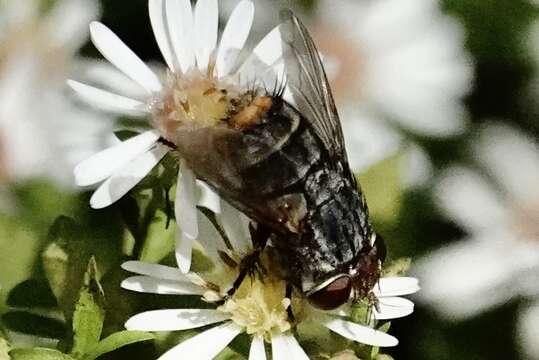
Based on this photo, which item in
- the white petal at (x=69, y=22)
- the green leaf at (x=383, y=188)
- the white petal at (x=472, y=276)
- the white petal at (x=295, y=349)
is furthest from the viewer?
the white petal at (x=69, y=22)

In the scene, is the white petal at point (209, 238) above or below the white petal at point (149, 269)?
above

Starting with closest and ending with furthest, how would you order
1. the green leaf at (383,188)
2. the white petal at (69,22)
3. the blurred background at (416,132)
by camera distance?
the green leaf at (383,188)
the blurred background at (416,132)
the white petal at (69,22)

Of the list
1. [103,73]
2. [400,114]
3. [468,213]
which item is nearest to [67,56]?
[103,73]

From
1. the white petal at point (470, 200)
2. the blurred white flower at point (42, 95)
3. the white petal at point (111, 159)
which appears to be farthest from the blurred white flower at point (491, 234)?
the white petal at point (111, 159)

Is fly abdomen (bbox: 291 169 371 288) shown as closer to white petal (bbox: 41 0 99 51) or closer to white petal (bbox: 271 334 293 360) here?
white petal (bbox: 271 334 293 360)

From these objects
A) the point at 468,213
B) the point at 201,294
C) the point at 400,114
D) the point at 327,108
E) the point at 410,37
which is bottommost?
the point at 201,294

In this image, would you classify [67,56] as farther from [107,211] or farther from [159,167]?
[159,167]

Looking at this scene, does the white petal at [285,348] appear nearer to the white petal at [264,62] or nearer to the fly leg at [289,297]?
the fly leg at [289,297]

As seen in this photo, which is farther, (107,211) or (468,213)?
(468,213)
